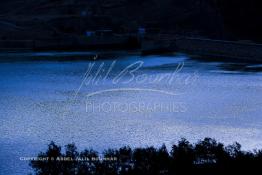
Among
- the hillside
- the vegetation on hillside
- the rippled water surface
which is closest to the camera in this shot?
the vegetation on hillside

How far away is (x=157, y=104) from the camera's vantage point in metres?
19.0

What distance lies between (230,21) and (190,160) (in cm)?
4116

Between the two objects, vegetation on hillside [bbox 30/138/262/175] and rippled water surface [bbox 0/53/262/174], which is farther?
rippled water surface [bbox 0/53/262/174]

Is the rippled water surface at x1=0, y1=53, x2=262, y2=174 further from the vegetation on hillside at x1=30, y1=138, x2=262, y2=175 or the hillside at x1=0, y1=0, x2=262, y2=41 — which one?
the hillside at x1=0, y1=0, x2=262, y2=41

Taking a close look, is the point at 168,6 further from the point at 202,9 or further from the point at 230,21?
the point at 230,21

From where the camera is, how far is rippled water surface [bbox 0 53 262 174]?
13.7 m

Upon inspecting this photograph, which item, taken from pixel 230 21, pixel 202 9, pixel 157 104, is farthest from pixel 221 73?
pixel 202 9

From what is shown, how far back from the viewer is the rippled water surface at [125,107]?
13.7 metres

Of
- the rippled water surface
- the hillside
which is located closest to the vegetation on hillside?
the rippled water surface

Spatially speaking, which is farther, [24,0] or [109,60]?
[24,0]

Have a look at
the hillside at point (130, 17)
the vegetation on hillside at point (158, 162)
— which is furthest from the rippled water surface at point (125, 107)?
the hillside at point (130, 17)

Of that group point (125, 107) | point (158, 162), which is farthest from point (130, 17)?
point (158, 162)

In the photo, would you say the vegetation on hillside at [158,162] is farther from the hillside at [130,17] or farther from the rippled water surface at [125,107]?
the hillside at [130,17]

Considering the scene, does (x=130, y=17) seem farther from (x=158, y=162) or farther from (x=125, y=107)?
(x=158, y=162)
